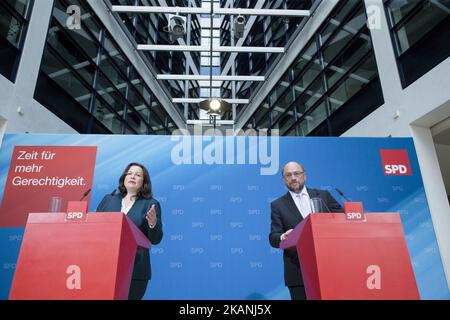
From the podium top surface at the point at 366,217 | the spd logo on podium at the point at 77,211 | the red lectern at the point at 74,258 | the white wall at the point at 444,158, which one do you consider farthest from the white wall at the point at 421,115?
the spd logo on podium at the point at 77,211

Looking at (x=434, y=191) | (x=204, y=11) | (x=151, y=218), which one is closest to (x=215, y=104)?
(x=204, y=11)

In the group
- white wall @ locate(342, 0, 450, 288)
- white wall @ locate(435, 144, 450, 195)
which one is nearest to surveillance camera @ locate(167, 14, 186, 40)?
white wall @ locate(342, 0, 450, 288)

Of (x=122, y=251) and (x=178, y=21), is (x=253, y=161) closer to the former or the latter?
(x=122, y=251)

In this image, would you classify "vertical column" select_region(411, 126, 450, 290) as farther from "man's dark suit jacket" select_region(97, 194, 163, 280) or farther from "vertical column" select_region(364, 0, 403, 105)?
"man's dark suit jacket" select_region(97, 194, 163, 280)

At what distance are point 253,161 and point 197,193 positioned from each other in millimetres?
973

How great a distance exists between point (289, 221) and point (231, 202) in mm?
857

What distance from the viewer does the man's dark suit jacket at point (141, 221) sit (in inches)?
170

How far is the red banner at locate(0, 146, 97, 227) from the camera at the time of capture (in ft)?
15.0

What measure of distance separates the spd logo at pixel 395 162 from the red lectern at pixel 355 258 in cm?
83

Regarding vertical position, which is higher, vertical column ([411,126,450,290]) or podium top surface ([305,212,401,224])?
vertical column ([411,126,450,290])

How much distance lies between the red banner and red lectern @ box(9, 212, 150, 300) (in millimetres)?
520

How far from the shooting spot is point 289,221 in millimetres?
4598

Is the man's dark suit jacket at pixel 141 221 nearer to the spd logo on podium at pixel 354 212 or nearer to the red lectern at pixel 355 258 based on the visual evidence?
the red lectern at pixel 355 258

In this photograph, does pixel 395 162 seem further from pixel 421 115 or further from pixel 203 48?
pixel 203 48
